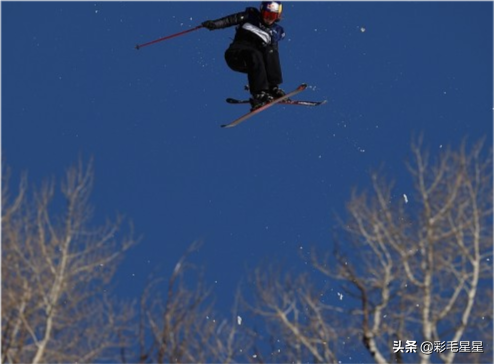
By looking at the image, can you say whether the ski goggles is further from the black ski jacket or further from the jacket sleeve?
the jacket sleeve

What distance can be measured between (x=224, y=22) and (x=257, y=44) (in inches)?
23.6

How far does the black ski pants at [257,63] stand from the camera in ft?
55.8

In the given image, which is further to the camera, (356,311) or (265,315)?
(265,315)

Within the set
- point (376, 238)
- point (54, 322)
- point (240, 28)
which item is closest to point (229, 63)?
point (240, 28)

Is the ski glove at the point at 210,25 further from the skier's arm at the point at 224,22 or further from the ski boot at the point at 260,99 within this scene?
the ski boot at the point at 260,99

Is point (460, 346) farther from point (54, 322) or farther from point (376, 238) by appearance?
point (54, 322)

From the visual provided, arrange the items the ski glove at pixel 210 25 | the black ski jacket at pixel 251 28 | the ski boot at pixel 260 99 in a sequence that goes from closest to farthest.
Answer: the ski glove at pixel 210 25 < the black ski jacket at pixel 251 28 < the ski boot at pixel 260 99

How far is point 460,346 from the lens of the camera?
15836 millimetres

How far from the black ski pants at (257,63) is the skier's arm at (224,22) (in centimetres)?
34

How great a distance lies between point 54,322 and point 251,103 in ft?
14.8

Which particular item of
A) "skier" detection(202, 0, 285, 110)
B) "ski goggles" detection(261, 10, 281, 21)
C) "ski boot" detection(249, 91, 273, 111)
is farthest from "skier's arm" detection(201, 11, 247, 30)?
"ski boot" detection(249, 91, 273, 111)

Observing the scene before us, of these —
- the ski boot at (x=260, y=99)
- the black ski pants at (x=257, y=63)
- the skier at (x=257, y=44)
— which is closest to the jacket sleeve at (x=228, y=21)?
the skier at (x=257, y=44)

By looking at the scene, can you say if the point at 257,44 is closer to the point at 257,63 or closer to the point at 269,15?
the point at 257,63

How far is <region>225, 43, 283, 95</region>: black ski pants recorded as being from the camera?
17000 millimetres
